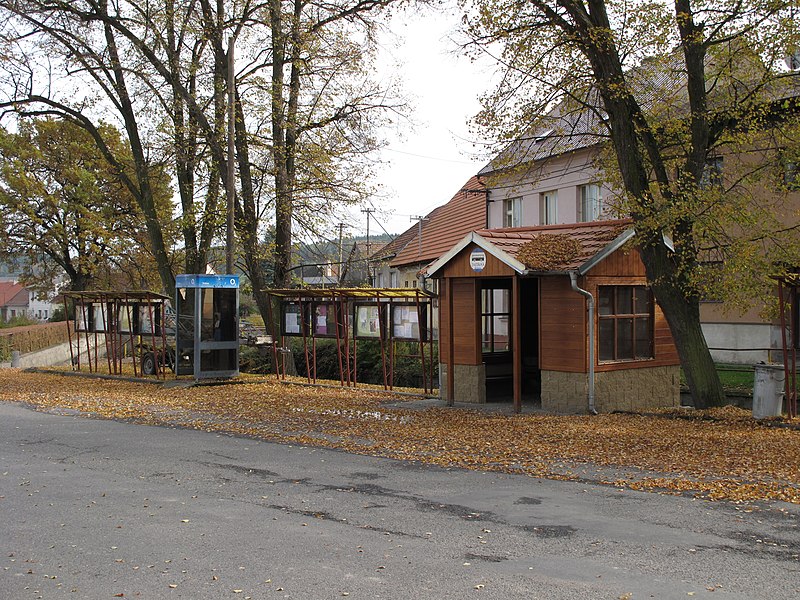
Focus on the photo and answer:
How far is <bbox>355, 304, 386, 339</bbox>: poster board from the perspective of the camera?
20219 millimetres

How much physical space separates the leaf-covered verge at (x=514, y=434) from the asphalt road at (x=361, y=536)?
756mm

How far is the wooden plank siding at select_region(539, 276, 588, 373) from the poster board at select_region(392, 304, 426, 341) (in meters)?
3.61

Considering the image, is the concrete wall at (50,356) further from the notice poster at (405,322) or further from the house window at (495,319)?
the house window at (495,319)

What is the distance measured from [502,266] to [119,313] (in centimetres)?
1387

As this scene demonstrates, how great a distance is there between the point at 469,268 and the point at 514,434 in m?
4.47

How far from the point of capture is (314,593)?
552cm

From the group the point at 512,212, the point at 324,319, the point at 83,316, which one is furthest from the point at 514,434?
the point at 512,212

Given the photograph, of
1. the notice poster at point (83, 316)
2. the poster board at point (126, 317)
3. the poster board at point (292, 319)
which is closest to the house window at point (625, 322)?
the poster board at point (292, 319)

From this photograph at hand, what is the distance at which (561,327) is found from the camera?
1591cm

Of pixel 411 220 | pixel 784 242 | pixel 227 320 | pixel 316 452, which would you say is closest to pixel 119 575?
pixel 316 452

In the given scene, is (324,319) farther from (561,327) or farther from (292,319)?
(561,327)

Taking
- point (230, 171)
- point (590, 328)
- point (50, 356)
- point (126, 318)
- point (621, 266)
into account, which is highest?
point (230, 171)

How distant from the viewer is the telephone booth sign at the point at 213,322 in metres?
21.5

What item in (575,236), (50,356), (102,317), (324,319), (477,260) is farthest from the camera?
(50,356)
